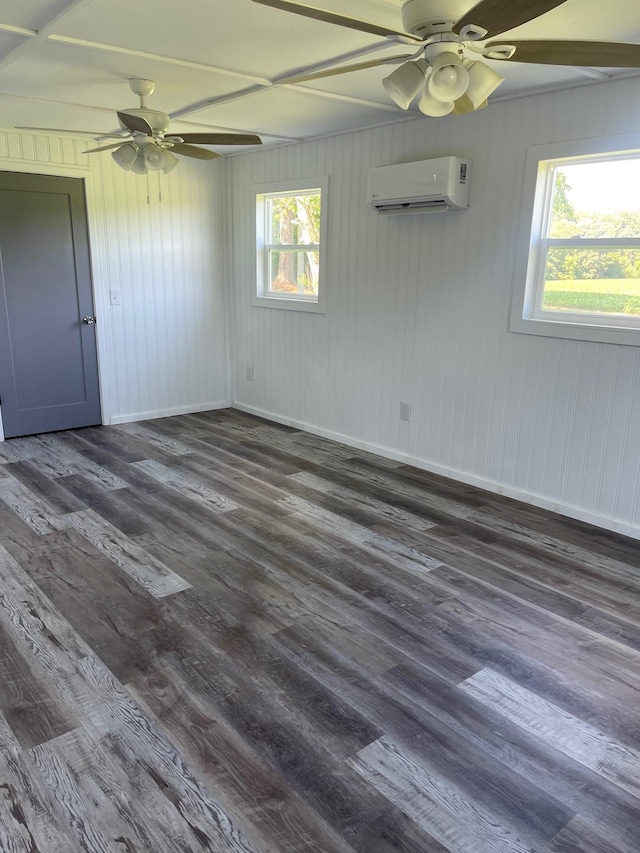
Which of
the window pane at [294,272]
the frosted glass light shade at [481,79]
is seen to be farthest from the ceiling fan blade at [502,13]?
the window pane at [294,272]

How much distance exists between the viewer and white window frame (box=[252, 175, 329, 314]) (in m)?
5.14

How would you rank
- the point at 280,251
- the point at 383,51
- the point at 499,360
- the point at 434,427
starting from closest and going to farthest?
the point at 383,51 → the point at 499,360 → the point at 434,427 → the point at 280,251

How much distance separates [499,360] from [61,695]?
10.3ft

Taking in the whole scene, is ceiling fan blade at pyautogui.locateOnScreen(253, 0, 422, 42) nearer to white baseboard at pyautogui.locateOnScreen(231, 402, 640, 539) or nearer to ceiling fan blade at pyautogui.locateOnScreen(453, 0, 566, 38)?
ceiling fan blade at pyautogui.locateOnScreen(453, 0, 566, 38)

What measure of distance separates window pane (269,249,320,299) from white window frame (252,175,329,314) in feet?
0.15

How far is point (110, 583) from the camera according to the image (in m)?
2.98

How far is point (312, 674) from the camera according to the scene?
2.36 m

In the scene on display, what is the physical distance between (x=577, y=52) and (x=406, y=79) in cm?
56

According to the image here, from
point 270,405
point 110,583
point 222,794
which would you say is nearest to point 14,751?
point 222,794

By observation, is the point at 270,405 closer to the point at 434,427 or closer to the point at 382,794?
the point at 434,427

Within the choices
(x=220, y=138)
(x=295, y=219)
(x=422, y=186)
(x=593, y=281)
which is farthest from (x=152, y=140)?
(x=593, y=281)

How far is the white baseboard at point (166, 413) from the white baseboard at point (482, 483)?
0.79m

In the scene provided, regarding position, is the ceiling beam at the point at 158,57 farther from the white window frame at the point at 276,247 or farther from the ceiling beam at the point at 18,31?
the white window frame at the point at 276,247

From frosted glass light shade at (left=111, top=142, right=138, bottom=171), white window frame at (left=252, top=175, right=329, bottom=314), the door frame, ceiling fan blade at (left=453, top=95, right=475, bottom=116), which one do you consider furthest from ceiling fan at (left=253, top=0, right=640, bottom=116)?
the door frame
